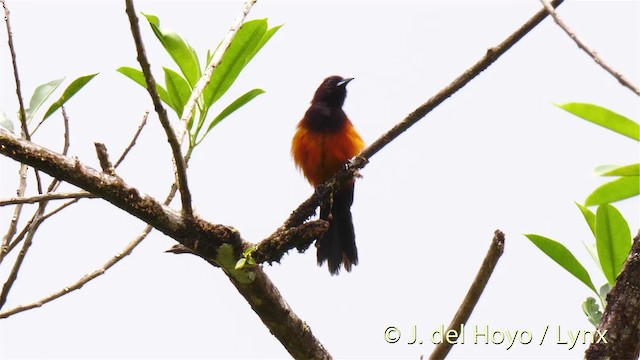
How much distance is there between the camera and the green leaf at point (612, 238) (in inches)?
103

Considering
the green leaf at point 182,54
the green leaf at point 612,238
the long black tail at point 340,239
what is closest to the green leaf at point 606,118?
the green leaf at point 612,238

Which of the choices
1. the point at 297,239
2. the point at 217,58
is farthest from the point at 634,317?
the point at 217,58

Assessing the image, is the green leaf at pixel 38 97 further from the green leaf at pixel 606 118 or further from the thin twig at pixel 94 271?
the green leaf at pixel 606 118

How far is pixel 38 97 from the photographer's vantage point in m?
2.71

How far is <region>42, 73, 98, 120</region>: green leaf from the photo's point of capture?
2.64 metres

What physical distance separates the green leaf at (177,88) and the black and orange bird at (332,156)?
1.85m

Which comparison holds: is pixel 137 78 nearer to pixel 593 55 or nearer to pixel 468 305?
pixel 468 305

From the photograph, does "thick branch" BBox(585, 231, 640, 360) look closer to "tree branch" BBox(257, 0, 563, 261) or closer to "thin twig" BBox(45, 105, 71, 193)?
"tree branch" BBox(257, 0, 563, 261)

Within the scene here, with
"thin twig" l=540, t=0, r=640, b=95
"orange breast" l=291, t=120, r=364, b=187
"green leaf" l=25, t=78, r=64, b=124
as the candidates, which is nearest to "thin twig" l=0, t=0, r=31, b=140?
"green leaf" l=25, t=78, r=64, b=124

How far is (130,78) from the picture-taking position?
2840 millimetres

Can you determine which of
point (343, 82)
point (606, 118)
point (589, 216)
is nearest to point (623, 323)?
point (606, 118)

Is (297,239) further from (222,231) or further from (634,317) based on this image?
(634,317)

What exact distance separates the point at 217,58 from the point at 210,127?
382 millimetres

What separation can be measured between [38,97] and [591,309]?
191cm
